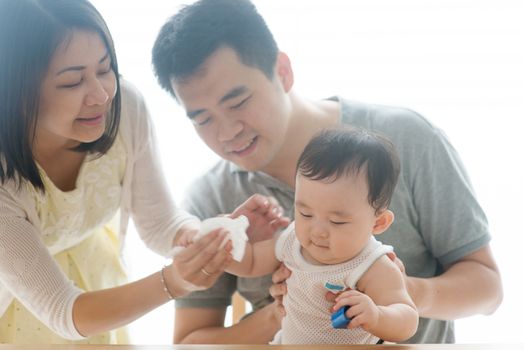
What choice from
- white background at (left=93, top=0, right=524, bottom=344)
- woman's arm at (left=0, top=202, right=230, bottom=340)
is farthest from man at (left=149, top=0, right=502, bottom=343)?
white background at (left=93, top=0, right=524, bottom=344)

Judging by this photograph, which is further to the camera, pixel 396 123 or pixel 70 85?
pixel 396 123

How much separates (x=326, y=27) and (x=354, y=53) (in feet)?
0.39

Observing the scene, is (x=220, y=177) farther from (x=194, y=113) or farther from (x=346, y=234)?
(x=346, y=234)

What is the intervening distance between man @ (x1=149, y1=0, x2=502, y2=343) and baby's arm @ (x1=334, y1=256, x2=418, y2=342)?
274 millimetres

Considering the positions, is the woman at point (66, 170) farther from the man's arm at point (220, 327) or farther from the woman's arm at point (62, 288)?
the man's arm at point (220, 327)

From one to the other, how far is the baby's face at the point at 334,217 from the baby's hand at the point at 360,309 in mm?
126

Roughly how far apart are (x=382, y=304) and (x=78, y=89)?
0.69m

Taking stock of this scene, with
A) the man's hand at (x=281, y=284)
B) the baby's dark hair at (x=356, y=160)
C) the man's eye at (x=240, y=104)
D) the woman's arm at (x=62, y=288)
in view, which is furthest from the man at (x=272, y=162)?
the baby's dark hair at (x=356, y=160)

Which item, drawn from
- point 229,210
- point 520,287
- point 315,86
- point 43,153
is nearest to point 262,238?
point 229,210

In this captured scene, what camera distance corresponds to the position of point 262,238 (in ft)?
5.52

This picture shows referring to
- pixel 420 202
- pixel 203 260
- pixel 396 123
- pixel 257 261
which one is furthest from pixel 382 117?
pixel 203 260

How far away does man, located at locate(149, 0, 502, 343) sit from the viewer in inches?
69.1

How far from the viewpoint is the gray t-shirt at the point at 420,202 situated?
1.85 meters

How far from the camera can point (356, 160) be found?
4.53ft
